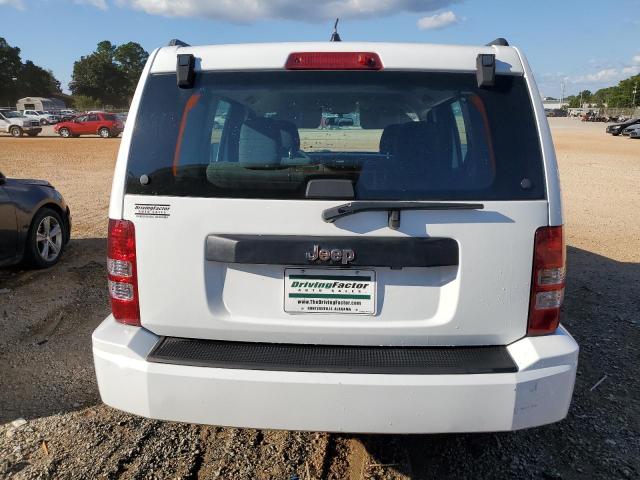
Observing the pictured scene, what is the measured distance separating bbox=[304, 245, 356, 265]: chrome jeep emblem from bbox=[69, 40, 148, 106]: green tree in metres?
120

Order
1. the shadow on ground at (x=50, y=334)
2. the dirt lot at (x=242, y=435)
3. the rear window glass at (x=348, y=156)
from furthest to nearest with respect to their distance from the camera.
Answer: the shadow on ground at (x=50, y=334) < the dirt lot at (x=242, y=435) < the rear window glass at (x=348, y=156)

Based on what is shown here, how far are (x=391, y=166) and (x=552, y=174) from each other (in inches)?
28.1

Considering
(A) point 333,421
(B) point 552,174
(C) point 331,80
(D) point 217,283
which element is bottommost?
(A) point 333,421

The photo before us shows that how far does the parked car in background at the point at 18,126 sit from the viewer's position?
37344mm

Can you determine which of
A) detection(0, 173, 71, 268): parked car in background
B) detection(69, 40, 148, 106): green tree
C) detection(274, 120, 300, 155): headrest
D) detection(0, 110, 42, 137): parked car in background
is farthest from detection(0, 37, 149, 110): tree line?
detection(274, 120, 300, 155): headrest

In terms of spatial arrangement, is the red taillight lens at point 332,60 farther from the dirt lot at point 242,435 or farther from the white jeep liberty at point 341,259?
the dirt lot at point 242,435

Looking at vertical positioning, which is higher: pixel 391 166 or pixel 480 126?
pixel 480 126

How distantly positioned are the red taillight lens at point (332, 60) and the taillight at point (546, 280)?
3.54ft

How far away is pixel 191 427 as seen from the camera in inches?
136

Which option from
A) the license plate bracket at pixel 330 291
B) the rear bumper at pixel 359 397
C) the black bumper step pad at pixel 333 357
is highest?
the license plate bracket at pixel 330 291

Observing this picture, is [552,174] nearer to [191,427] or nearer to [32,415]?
[191,427]

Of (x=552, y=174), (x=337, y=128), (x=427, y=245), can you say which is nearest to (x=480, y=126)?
(x=552, y=174)

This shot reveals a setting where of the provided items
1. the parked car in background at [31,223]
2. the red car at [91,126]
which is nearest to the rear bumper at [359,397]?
the parked car in background at [31,223]

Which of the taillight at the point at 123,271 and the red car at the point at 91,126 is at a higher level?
the taillight at the point at 123,271
